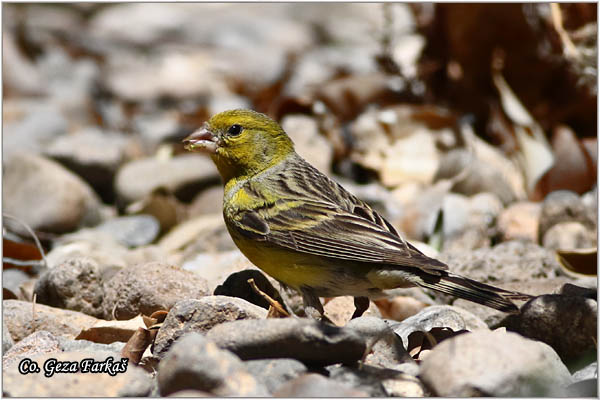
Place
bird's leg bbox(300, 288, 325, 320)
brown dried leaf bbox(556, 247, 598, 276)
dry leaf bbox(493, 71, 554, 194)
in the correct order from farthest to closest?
dry leaf bbox(493, 71, 554, 194) < brown dried leaf bbox(556, 247, 598, 276) < bird's leg bbox(300, 288, 325, 320)

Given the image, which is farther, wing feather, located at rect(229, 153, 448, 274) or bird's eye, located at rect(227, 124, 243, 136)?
bird's eye, located at rect(227, 124, 243, 136)

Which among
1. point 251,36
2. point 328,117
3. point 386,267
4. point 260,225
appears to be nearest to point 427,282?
point 386,267

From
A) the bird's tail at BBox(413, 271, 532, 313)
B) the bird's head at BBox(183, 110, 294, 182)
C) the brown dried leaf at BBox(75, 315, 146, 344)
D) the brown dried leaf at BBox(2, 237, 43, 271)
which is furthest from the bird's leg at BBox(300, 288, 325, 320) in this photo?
the brown dried leaf at BBox(2, 237, 43, 271)

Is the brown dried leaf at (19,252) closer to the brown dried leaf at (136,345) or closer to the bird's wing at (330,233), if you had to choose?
the bird's wing at (330,233)

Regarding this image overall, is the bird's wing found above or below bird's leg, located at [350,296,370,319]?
above

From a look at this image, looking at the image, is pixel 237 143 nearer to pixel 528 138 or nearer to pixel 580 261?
pixel 580 261

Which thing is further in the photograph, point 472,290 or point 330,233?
point 330,233

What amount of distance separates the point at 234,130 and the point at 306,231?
1.06m

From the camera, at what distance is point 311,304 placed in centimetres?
433

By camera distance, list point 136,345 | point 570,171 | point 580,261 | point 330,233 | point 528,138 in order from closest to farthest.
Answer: point 136,345, point 330,233, point 580,261, point 570,171, point 528,138

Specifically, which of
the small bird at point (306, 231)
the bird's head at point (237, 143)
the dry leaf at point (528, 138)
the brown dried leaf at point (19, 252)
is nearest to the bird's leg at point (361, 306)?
the small bird at point (306, 231)

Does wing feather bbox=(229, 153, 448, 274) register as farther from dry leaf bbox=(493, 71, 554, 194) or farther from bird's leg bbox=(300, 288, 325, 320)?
dry leaf bbox=(493, 71, 554, 194)

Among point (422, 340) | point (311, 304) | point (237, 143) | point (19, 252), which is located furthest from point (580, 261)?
point (19, 252)

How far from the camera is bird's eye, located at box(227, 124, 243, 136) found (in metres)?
5.08
